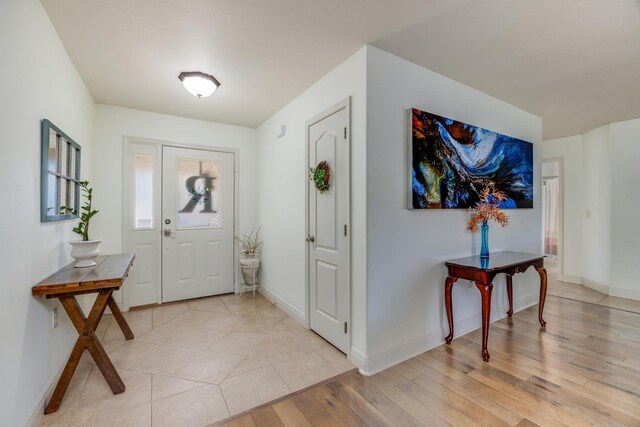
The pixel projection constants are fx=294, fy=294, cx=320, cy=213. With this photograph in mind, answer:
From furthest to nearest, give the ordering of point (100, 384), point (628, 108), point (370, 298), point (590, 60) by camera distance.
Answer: point (628, 108) < point (590, 60) < point (370, 298) < point (100, 384)

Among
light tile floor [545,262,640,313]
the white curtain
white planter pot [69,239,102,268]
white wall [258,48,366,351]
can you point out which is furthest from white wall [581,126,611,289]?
white planter pot [69,239,102,268]

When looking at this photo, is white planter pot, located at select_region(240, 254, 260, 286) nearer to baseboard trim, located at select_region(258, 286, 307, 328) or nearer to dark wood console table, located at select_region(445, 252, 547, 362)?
baseboard trim, located at select_region(258, 286, 307, 328)

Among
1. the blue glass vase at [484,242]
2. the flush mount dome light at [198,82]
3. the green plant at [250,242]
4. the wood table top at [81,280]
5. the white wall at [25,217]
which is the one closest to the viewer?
the white wall at [25,217]

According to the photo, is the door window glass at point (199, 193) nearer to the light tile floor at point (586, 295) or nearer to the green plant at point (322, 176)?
the green plant at point (322, 176)

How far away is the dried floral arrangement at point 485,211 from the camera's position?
2846mm

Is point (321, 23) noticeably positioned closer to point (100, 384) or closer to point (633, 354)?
point (100, 384)

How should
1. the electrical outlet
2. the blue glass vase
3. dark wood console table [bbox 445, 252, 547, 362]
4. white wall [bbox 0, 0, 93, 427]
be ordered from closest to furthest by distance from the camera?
white wall [bbox 0, 0, 93, 427]
the electrical outlet
dark wood console table [bbox 445, 252, 547, 362]
the blue glass vase

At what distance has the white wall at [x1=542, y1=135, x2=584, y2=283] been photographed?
15.5 ft

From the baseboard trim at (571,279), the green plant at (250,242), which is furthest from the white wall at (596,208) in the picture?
the green plant at (250,242)

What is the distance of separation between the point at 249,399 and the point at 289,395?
0.85ft

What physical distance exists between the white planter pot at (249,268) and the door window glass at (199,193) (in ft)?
2.03

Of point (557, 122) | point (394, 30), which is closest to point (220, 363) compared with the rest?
point (394, 30)

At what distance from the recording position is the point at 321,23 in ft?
6.43

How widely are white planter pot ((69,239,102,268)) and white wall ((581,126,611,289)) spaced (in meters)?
6.17
